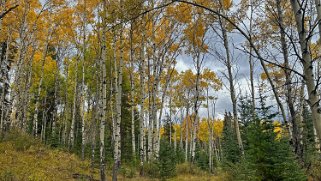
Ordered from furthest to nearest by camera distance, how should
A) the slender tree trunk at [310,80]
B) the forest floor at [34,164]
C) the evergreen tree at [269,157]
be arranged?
the forest floor at [34,164]
the evergreen tree at [269,157]
the slender tree trunk at [310,80]

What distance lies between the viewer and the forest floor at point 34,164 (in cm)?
888

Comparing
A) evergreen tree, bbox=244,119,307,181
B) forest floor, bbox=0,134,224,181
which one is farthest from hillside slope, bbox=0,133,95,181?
evergreen tree, bbox=244,119,307,181

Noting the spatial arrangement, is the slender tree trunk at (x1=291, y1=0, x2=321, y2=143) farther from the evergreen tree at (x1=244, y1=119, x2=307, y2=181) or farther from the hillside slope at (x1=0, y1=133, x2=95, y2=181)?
the hillside slope at (x1=0, y1=133, x2=95, y2=181)

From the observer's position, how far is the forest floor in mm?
8883

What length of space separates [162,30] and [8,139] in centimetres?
1121

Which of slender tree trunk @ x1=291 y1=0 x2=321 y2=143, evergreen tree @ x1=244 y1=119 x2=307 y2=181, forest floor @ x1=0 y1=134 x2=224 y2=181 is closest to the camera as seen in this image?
slender tree trunk @ x1=291 y1=0 x2=321 y2=143

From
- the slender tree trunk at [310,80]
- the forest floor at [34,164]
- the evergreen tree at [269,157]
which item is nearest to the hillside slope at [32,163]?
the forest floor at [34,164]

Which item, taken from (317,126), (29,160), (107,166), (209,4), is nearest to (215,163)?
(107,166)

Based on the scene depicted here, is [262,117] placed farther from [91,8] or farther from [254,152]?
[91,8]

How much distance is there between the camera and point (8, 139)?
43.3ft

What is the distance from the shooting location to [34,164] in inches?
423

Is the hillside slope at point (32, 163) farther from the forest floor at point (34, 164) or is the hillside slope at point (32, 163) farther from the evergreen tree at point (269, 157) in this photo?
the evergreen tree at point (269, 157)

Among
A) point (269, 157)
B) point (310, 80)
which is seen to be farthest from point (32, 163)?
point (310, 80)

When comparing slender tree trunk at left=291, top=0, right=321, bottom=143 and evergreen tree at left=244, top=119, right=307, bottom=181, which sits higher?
slender tree trunk at left=291, top=0, right=321, bottom=143
